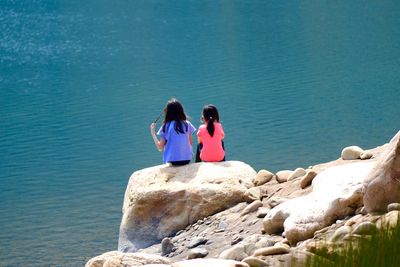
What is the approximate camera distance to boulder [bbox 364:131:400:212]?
7.95 metres

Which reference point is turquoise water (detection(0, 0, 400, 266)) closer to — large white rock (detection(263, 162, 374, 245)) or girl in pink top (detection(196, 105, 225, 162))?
girl in pink top (detection(196, 105, 225, 162))

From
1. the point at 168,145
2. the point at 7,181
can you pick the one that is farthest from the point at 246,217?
the point at 7,181

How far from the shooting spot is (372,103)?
26516 millimetres

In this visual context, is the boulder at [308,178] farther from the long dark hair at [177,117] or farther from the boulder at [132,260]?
the long dark hair at [177,117]

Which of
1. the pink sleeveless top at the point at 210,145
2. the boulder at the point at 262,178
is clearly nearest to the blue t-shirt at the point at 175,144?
the pink sleeveless top at the point at 210,145

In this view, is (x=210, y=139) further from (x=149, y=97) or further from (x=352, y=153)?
(x=149, y=97)

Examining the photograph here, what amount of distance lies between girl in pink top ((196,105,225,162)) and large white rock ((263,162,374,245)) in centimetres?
342

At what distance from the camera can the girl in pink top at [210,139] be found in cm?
1283

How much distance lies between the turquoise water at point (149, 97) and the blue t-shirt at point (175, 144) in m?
2.35

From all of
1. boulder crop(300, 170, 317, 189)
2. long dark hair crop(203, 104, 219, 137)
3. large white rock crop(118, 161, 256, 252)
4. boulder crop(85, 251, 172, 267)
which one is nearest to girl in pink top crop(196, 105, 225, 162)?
long dark hair crop(203, 104, 219, 137)

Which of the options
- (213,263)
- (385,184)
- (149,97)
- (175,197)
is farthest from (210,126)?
(149,97)

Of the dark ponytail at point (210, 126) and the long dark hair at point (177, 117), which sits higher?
the long dark hair at point (177, 117)

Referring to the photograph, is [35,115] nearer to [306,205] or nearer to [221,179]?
[221,179]

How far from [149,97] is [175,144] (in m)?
17.9
